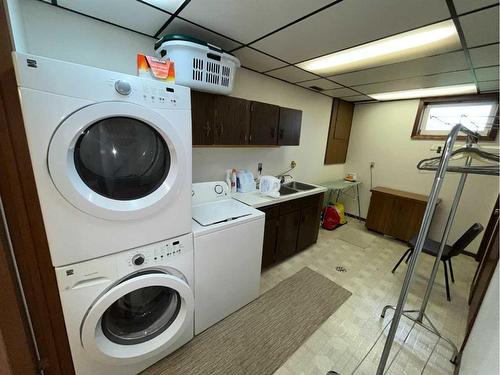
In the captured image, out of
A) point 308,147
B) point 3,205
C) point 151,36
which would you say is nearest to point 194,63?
point 151,36

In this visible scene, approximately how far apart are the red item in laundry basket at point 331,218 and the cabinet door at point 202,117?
8.47ft

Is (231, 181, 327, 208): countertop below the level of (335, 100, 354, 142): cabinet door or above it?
below

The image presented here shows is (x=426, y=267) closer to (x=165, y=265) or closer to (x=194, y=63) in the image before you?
(x=165, y=265)

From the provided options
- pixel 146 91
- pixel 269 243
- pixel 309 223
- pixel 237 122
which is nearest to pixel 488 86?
pixel 309 223

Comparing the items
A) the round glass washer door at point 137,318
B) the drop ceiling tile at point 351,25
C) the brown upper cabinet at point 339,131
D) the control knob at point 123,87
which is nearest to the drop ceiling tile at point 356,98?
the brown upper cabinet at point 339,131

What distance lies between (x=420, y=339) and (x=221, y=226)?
188 cm

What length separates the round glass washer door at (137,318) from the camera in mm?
999

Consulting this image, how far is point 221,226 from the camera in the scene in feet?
4.79

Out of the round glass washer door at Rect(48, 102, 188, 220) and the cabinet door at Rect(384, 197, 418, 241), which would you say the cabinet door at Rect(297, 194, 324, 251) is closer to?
the cabinet door at Rect(384, 197, 418, 241)

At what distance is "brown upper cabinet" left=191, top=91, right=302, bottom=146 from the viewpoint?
1.74 metres

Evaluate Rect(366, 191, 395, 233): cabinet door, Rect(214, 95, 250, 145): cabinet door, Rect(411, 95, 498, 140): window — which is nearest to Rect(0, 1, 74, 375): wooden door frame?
Rect(214, 95, 250, 145): cabinet door

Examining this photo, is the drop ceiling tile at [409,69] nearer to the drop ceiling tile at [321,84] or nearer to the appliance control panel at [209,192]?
the drop ceiling tile at [321,84]

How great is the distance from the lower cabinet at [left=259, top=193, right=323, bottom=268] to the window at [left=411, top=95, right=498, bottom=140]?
6.23 feet

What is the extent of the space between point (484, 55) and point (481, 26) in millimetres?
543
